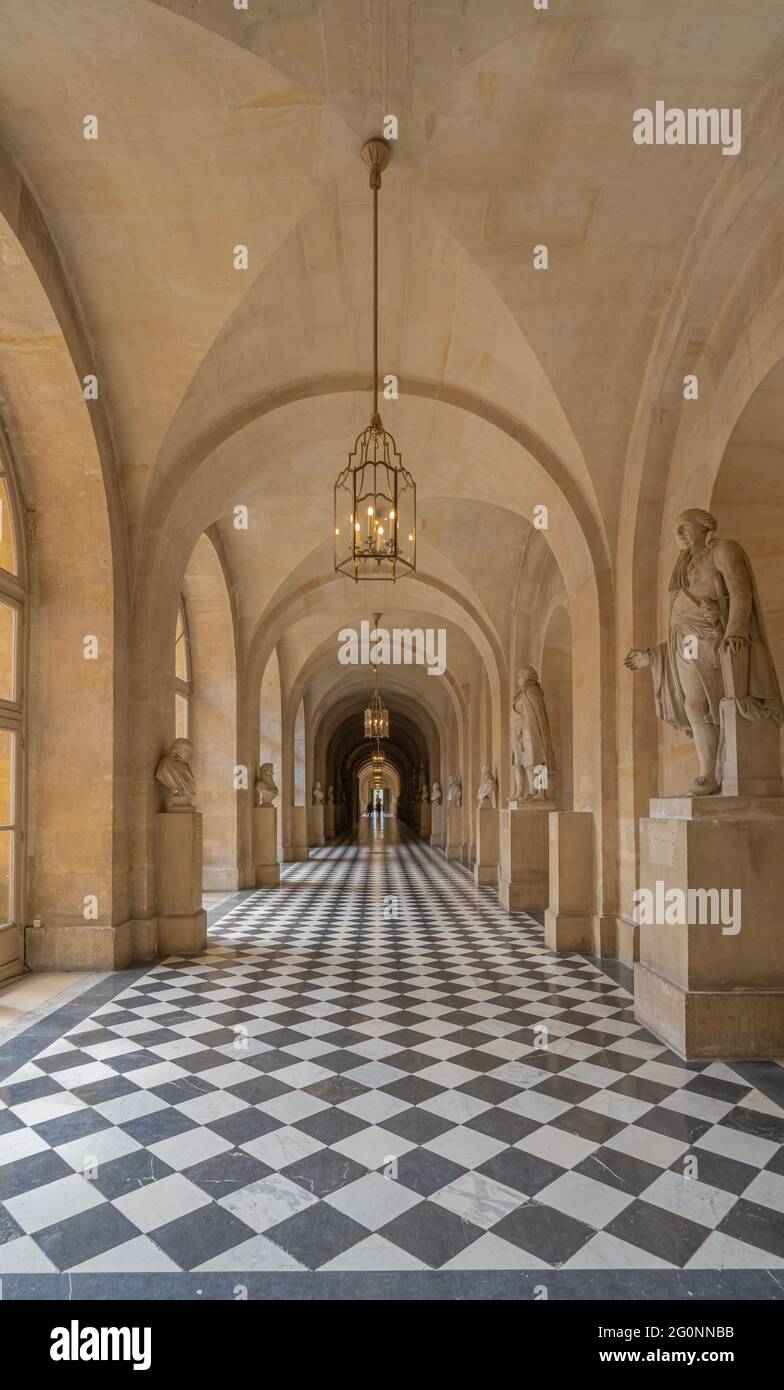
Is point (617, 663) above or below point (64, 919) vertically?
above

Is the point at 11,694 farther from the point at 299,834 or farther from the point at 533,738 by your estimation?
the point at 299,834

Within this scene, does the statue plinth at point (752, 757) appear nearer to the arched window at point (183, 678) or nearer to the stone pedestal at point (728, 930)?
the stone pedestal at point (728, 930)

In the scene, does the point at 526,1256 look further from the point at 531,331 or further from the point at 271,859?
the point at 271,859

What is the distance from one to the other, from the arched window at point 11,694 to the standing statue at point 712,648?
5.48 metres

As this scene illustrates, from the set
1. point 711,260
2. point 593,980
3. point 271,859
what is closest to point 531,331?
point 711,260

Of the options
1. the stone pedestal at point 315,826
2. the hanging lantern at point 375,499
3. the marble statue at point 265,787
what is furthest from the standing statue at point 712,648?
the stone pedestal at point 315,826

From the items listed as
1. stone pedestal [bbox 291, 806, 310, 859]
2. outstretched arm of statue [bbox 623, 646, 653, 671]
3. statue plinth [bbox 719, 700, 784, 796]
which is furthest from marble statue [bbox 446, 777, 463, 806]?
statue plinth [bbox 719, 700, 784, 796]

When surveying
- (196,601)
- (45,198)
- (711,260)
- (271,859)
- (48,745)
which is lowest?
(271,859)

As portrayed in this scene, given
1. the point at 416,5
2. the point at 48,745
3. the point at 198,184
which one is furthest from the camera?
the point at 48,745

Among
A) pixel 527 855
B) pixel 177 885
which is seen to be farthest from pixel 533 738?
pixel 177 885

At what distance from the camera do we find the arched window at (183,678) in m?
12.6
